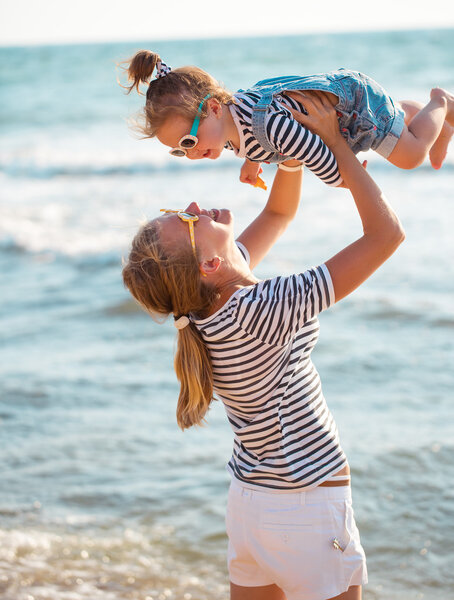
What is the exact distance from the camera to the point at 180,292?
2.24 m

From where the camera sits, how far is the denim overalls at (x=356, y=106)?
2.58 meters

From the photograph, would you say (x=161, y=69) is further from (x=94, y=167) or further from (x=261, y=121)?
(x=94, y=167)

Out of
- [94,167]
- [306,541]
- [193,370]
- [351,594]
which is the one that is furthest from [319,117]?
[94,167]

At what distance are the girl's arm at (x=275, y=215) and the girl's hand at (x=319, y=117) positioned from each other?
0.87 feet

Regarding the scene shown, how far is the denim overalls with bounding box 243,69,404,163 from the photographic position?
2580 mm

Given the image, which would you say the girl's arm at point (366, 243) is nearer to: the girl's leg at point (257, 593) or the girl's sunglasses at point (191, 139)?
the girl's sunglasses at point (191, 139)

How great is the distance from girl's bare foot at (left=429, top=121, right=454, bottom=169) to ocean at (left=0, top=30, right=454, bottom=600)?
1.18 meters

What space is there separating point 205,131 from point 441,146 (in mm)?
958

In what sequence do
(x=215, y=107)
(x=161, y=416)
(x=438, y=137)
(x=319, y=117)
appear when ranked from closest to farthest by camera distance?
(x=319, y=117) < (x=215, y=107) < (x=438, y=137) < (x=161, y=416)

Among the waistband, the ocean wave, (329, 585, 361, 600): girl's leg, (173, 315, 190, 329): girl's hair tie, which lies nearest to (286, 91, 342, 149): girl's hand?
(173, 315, 190, 329): girl's hair tie

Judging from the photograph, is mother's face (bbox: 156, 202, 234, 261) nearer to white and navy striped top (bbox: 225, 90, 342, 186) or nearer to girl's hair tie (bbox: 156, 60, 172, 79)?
white and navy striped top (bbox: 225, 90, 342, 186)

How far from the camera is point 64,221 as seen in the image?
11.3m

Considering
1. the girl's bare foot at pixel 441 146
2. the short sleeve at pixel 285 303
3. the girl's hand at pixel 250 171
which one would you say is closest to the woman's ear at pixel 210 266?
the short sleeve at pixel 285 303

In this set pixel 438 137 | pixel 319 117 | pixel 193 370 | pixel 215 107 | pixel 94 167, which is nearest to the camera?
pixel 193 370
